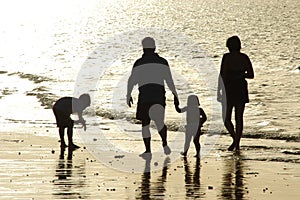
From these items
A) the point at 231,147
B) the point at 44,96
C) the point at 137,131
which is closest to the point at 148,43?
the point at 231,147

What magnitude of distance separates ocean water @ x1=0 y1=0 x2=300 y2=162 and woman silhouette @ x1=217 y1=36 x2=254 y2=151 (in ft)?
2.78

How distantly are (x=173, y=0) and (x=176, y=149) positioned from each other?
107702 mm

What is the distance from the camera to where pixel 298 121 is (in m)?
17.7

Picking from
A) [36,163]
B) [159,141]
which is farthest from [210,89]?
[36,163]

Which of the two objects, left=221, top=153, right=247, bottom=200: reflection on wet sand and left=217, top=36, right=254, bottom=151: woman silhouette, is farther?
left=217, top=36, right=254, bottom=151: woman silhouette

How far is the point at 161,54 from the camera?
39469mm

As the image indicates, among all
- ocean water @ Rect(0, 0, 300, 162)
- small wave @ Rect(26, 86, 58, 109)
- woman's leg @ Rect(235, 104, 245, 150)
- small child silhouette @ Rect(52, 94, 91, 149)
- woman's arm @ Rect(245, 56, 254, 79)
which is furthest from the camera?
→ small wave @ Rect(26, 86, 58, 109)

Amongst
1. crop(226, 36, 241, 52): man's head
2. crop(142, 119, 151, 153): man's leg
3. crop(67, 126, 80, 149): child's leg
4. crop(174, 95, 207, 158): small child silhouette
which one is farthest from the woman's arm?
crop(67, 126, 80, 149): child's leg

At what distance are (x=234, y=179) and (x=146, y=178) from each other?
108 cm

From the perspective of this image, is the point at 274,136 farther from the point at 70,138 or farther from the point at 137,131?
the point at 70,138

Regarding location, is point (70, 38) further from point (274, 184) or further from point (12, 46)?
point (274, 184)

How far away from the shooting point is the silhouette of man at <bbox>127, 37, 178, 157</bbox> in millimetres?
12898

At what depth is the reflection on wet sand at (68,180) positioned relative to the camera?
9.88 m

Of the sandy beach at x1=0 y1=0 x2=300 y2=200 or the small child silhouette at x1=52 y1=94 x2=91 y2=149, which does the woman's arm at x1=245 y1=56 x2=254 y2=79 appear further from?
the small child silhouette at x1=52 y1=94 x2=91 y2=149
